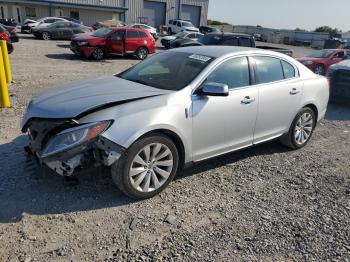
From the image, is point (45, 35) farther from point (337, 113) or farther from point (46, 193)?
point (46, 193)

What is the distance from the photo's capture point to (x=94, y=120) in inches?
129

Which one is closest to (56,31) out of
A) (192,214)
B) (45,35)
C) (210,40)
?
(45,35)

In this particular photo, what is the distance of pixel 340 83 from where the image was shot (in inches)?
343

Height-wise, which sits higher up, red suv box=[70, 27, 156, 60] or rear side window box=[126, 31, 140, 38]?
rear side window box=[126, 31, 140, 38]

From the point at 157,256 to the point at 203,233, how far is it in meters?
0.54

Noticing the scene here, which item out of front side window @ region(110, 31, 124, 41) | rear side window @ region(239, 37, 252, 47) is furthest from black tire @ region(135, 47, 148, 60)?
rear side window @ region(239, 37, 252, 47)

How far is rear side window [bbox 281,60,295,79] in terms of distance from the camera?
4904 mm

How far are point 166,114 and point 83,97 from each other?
0.94 metres

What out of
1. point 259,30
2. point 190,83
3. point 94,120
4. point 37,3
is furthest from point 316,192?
point 259,30

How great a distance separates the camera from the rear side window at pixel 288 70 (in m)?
4.90

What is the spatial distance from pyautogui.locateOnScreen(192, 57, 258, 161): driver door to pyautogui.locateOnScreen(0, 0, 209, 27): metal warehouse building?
138ft

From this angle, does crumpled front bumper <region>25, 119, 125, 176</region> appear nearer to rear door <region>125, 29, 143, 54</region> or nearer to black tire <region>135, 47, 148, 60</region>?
rear door <region>125, 29, 143, 54</region>

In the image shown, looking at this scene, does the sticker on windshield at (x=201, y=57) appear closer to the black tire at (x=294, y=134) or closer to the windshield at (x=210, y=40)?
the black tire at (x=294, y=134)

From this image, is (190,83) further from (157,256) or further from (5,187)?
(5,187)
